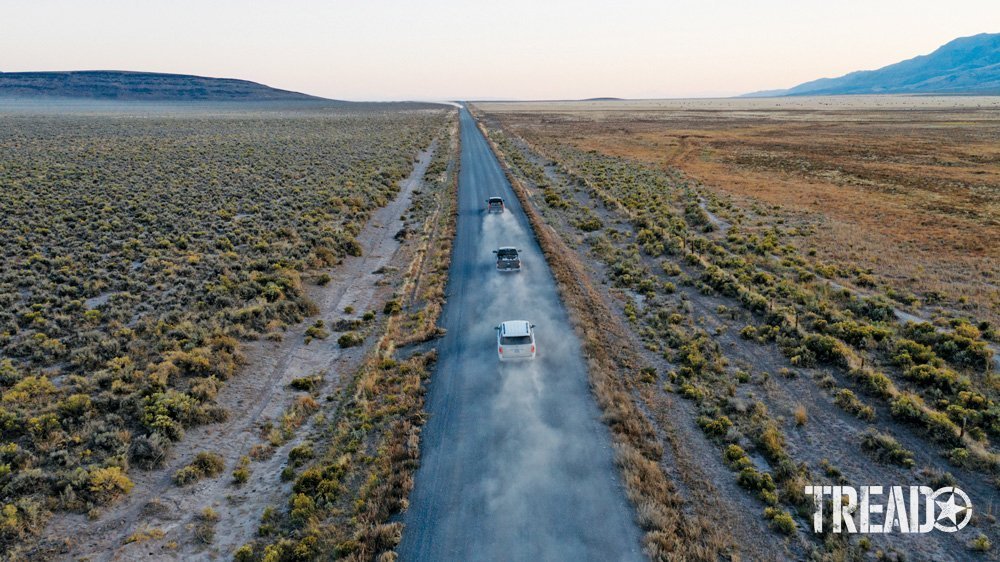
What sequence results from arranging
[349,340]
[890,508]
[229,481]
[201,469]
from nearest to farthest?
[890,508] → [229,481] → [201,469] → [349,340]

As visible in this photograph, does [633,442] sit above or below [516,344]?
below

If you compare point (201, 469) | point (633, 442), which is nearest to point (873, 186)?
point (633, 442)

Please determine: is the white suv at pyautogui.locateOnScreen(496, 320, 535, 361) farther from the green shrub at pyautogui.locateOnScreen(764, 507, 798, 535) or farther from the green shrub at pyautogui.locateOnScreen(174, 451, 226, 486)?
the green shrub at pyautogui.locateOnScreen(174, 451, 226, 486)

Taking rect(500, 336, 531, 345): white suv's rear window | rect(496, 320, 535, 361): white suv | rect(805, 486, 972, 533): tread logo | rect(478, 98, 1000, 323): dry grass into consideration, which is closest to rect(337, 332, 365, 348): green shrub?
rect(496, 320, 535, 361): white suv

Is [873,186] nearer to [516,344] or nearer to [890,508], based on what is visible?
[890,508]

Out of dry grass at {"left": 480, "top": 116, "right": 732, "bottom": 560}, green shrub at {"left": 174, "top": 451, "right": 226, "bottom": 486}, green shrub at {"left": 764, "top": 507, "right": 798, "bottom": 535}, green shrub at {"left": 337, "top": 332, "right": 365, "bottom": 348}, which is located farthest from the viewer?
green shrub at {"left": 337, "top": 332, "right": 365, "bottom": 348}

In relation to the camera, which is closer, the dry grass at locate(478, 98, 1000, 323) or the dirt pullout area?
the dirt pullout area

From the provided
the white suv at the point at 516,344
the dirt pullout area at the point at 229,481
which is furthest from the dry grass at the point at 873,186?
the dirt pullout area at the point at 229,481
